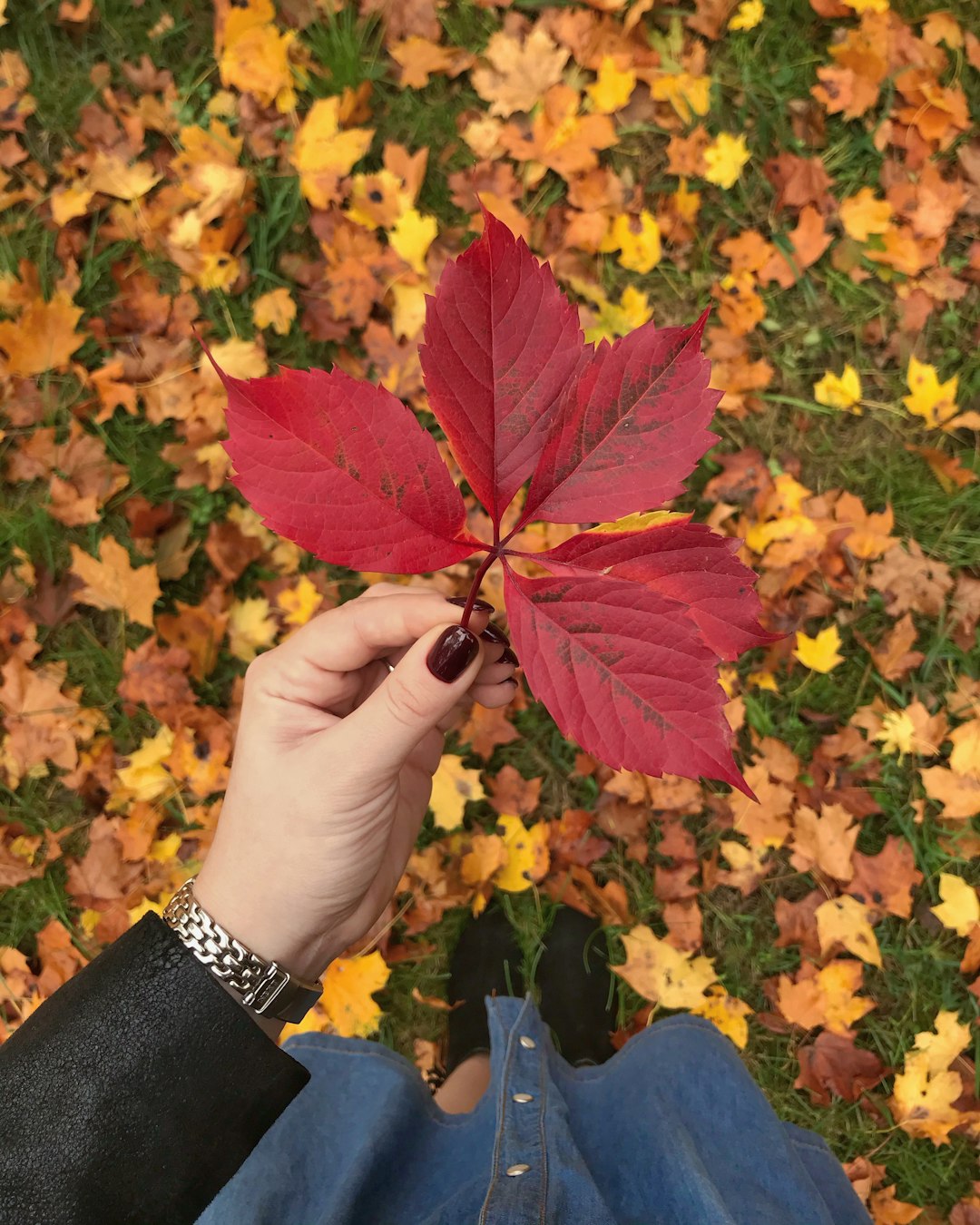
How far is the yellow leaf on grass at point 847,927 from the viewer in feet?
7.23

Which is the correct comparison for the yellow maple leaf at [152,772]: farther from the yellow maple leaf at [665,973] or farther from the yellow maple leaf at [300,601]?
the yellow maple leaf at [665,973]

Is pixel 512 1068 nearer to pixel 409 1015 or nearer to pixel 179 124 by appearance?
pixel 409 1015

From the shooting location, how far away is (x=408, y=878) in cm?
222

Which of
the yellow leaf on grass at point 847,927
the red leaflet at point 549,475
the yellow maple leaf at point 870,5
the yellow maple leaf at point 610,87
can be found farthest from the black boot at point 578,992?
the yellow maple leaf at point 870,5

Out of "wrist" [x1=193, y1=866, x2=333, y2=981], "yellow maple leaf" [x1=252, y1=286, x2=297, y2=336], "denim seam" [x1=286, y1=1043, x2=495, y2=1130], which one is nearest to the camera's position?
"wrist" [x1=193, y1=866, x2=333, y2=981]

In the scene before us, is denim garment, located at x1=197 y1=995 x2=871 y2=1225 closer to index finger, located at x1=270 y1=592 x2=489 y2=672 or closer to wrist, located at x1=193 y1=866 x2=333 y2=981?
wrist, located at x1=193 y1=866 x2=333 y2=981

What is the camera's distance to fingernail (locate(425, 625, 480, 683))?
1116 millimetres

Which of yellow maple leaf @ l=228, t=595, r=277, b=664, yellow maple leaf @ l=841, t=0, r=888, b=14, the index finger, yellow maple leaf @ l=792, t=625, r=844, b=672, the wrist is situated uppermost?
yellow maple leaf @ l=841, t=0, r=888, b=14

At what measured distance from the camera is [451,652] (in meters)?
1.12

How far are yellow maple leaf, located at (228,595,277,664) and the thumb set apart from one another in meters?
1.17

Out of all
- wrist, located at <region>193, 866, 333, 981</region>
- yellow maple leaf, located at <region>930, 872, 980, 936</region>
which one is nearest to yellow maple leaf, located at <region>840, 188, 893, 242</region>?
yellow maple leaf, located at <region>930, 872, 980, 936</region>

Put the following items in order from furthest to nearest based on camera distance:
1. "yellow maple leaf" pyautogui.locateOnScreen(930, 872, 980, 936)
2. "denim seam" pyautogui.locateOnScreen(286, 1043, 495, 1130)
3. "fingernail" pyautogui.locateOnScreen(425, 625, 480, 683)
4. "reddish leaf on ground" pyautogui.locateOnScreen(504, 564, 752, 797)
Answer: "yellow maple leaf" pyautogui.locateOnScreen(930, 872, 980, 936) < "denim seam" pyautogui.locateOnScreen(286, 1043, 495, 1130) < "fingernail" pyautogui.locateOnScreen(425, 625, 480, 683) < "reddish leaf on ground" pyautogui.locateOnScreen(504, 564, 752, 797)

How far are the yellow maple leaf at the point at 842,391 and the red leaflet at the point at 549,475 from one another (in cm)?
174

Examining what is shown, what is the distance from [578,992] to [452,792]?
0.63m
